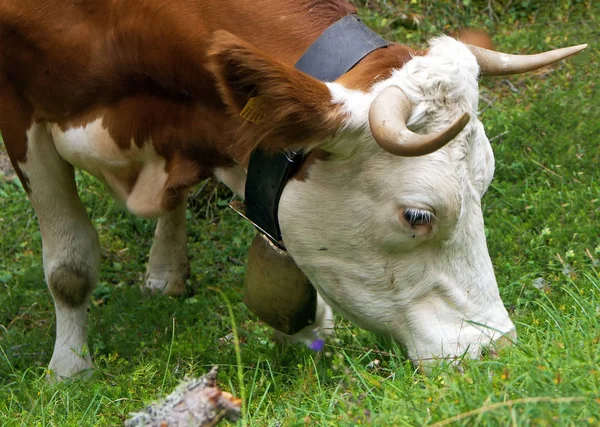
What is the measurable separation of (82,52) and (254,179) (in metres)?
1.01

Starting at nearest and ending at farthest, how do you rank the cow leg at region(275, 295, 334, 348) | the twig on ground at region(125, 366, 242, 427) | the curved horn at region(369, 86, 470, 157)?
the twig on ground at region(125, 366, 242, 427)
the curved horn at region(369, 86, 470, 157)
the cow leg at region(275, 295, 334, 348)

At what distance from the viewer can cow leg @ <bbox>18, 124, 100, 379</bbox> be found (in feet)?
15.9

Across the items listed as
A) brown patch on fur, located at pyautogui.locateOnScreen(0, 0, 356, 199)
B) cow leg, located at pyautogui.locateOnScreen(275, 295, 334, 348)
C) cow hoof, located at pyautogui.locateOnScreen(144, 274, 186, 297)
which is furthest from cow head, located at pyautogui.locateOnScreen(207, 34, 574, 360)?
cow hoof, located at pyautogui.locateOnScreen(144, 274, 186, 297)

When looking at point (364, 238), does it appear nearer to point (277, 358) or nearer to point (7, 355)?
Answer: point (277, 358)

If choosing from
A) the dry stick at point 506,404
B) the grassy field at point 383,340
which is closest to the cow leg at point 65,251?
the grassy field at point 383,340

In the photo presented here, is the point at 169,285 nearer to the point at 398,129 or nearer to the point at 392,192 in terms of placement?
the point at 392,192

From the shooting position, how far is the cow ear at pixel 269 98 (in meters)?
3.26

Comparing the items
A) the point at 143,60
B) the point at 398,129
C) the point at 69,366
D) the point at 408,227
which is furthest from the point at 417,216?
the point at 69,366

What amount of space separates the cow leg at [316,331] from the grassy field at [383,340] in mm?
88

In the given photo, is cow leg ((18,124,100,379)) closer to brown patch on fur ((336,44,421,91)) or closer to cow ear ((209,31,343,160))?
cow ear ((209,31,343,160))

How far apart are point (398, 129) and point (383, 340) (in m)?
1.26

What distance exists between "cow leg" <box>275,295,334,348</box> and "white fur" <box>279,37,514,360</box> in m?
0.68

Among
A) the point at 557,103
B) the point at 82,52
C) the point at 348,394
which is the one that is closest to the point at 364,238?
the point at 348,394

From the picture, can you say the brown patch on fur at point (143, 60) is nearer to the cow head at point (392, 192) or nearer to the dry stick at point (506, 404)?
the cow head at point (392, 192)
